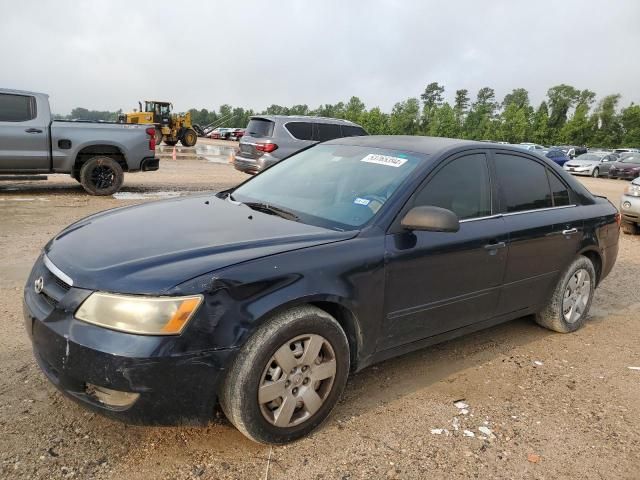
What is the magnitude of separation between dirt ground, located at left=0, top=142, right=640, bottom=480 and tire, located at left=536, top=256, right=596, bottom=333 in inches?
4.9

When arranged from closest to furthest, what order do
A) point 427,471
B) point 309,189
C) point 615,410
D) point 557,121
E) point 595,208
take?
point 427,471 < point 615,410 < point 309,189 < point 595,208 < point 557,121

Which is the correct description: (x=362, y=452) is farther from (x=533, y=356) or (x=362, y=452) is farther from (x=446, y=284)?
(x=533, y=356)

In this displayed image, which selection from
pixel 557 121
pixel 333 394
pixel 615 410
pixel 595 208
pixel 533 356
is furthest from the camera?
pixel 557 121

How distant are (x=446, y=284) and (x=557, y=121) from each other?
77.0 m

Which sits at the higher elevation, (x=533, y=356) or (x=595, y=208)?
(x=595, y=208)

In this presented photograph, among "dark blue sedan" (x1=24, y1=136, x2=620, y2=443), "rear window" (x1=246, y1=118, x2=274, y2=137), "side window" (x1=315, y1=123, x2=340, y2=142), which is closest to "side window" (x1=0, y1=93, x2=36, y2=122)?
"rear window" (x1=246, y1=118, x2=274, y2=137)

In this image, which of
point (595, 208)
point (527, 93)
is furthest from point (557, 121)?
point (595, 208)

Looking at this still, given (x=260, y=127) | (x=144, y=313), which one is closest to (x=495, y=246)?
(x=144, y=313)

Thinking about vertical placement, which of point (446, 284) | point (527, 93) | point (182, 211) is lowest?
point (446, 284)

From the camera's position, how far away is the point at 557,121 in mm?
71812

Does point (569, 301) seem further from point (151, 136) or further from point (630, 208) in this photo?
point (151, 136)

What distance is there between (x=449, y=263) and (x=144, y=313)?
189 centimetres

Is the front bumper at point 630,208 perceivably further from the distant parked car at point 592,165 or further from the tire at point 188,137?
the tire at point 188,137

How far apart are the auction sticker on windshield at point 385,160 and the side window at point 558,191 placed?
1597 mm
